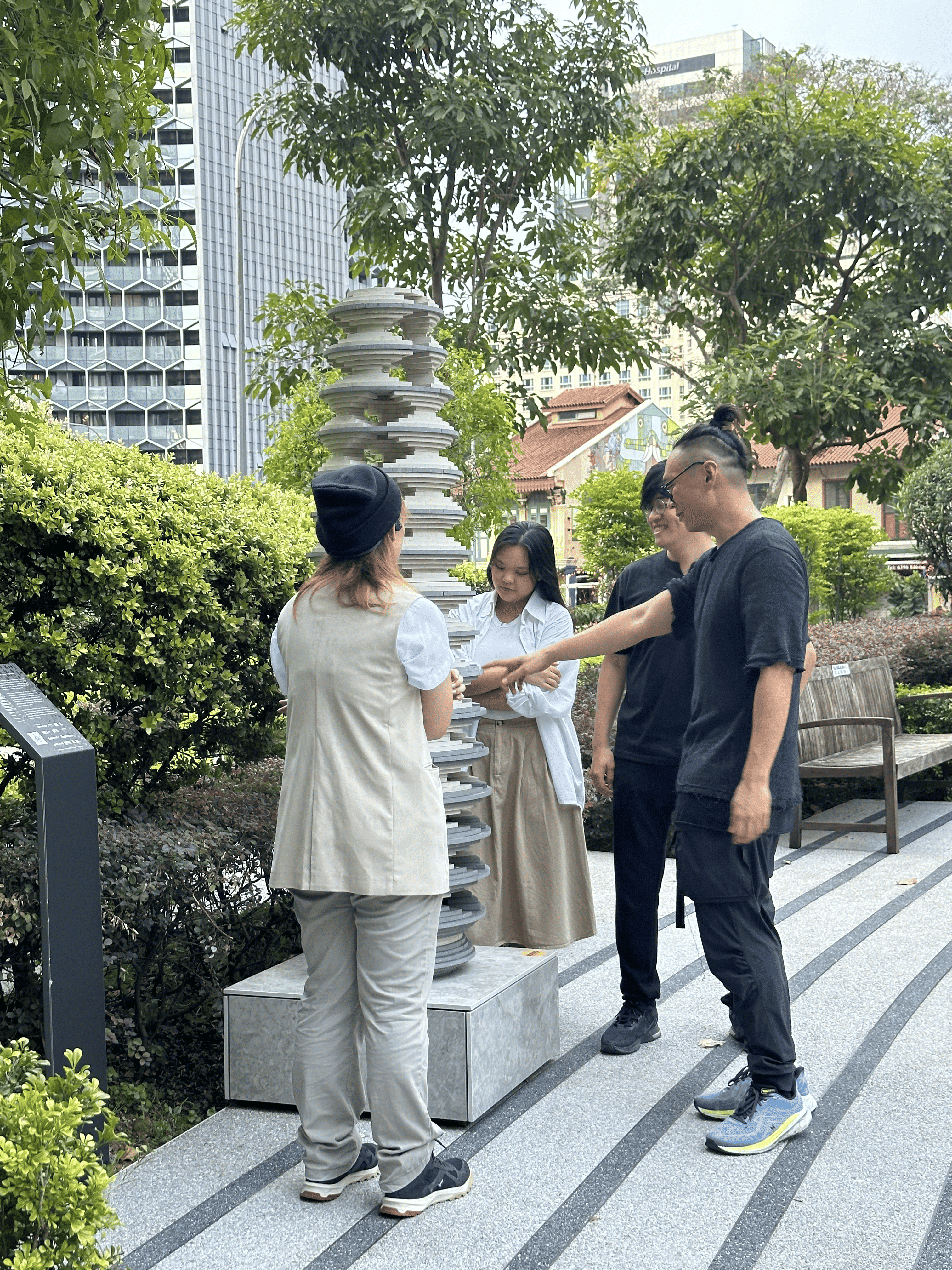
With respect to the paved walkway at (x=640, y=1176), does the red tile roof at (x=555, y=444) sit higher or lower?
higher

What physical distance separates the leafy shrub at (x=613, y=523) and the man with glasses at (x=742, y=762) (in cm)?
2048

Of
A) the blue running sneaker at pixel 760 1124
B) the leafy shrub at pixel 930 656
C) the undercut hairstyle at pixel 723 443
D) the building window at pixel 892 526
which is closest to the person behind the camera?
the blue running sneaker at pixel 760 1124

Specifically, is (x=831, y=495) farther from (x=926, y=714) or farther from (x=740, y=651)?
(x=740, y=651)

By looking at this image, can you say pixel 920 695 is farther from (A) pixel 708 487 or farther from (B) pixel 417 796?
(B) pixel 417 796

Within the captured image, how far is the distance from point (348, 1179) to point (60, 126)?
10.4 feet

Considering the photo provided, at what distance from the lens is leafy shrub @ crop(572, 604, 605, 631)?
25.7 meters

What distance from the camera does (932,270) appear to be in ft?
49.1

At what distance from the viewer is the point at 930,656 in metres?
11.4

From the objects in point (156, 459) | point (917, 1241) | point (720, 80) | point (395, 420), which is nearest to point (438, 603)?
point (395, 420)

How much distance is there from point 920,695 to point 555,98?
248 inches

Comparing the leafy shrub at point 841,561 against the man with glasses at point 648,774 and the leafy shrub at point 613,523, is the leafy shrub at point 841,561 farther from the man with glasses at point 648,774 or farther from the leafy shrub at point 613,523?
the man with glasses at point 648,774

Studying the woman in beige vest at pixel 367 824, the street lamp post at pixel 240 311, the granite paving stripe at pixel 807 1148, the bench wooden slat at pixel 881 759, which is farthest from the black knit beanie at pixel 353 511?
the street lamp post at pixel 240 311

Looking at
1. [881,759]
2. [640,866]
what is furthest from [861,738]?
[640,866]

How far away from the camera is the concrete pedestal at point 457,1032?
3746 mm
